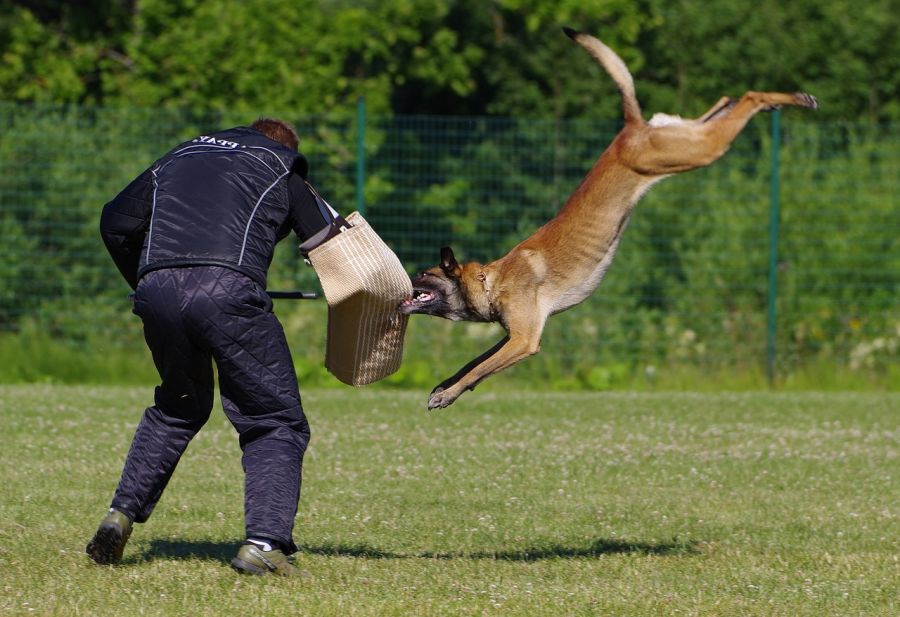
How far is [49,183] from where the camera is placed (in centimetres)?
1371

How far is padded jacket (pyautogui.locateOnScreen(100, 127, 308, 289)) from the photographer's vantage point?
5.48 m

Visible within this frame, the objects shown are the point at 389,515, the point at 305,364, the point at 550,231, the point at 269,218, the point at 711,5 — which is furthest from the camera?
the point at 711,5

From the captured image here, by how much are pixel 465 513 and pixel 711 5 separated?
653 inches

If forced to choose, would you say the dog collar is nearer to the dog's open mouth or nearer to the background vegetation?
the dog's open mouth

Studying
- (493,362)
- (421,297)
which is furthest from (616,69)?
(493,362)

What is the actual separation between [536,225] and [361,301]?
28.2 ft

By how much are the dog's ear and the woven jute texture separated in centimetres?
43

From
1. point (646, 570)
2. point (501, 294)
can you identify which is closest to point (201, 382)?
point (501, 294)

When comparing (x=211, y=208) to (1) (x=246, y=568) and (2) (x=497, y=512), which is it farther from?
(2) (x=497, y=512)

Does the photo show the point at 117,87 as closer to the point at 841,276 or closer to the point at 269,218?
the point at 841,276

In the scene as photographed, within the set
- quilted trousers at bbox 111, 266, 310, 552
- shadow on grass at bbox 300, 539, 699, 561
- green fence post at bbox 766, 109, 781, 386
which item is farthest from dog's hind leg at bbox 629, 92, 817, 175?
green fence post at bbox 766, 109, 781, 386

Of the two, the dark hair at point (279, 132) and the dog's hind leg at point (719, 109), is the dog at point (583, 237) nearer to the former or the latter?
the dog's hind leg at point (719, 109)

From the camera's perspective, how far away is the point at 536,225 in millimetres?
14297

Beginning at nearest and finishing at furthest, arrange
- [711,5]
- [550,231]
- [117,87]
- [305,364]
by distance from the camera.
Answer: [550,231], [305,364], [117,87], [711,5]
